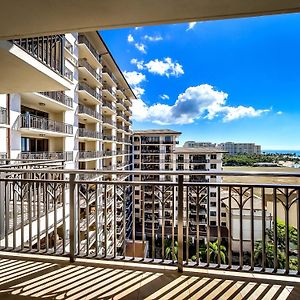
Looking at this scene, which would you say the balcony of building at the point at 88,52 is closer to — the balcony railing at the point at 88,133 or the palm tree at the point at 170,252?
the balcony railing at the point at 88,133

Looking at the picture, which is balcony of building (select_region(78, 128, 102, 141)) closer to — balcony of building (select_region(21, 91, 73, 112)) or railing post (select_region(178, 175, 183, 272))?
balcony of building (select_region(21, 91, 73, 112))

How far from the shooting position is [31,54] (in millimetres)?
2438

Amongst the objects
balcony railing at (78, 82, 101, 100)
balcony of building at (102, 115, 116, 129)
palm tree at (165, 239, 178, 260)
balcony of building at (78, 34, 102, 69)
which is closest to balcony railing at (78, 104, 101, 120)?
balcony railing at (78, 82, 101, 100)

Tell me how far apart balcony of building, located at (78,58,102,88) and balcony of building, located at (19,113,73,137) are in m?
3.63

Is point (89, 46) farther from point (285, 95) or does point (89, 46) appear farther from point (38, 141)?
point (285, 95)

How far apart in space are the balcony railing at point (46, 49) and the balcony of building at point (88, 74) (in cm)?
1087

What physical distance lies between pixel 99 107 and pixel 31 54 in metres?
14.9

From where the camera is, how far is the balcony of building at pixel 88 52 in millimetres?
13445

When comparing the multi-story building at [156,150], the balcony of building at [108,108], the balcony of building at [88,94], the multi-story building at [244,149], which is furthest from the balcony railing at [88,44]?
the multi-story building at [156,150]

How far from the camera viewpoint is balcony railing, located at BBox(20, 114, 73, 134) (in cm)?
903

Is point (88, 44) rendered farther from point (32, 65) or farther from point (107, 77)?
point (32, 65)

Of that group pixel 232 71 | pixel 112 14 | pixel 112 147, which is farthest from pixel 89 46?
pixel 232 71

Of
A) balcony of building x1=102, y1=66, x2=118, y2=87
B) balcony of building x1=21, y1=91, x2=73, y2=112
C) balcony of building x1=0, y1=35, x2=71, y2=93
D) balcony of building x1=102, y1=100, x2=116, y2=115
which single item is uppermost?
balcony of building x1=102, y1=66, x2=118, y2=87

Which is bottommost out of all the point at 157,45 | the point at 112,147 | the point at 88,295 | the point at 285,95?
the point at 88,295
